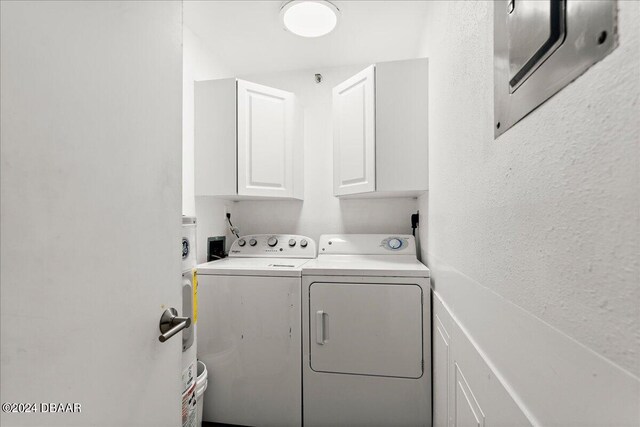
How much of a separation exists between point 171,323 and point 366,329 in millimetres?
1143

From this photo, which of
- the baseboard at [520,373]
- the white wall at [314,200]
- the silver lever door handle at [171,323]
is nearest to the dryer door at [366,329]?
the baseboard at [520,373]

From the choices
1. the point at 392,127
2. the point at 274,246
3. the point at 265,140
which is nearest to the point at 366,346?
the point at 274,246

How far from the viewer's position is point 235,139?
1.93 meters

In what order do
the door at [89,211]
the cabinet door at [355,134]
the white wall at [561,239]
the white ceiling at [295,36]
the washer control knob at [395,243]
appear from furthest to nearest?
the washer control knob at [395,243] < the cabinet door at [355,134] < the white ceiling at [295,36] < the door at [89,211] < the white wall at [561,239]

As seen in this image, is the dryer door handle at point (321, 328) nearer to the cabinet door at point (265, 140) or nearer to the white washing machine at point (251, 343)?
the white washing machine at point (251, 343)

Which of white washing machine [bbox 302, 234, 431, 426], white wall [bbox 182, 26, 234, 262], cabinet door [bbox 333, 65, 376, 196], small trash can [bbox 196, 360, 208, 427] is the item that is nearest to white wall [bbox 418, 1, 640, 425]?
white washing machine [bbox 302, 234, 431, 426]

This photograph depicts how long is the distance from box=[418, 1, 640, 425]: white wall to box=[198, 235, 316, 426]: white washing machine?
1.10 m

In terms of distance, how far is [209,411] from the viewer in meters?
1.68

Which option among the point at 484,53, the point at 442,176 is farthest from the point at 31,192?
the point at 442,176

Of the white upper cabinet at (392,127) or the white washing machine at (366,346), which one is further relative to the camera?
the white upper cabinet at (392,127)

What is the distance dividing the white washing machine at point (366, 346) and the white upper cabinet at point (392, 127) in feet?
1.97

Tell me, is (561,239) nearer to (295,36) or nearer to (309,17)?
(309,17)

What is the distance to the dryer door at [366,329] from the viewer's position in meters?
1.52

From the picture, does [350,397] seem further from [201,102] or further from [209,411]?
[201,102]
